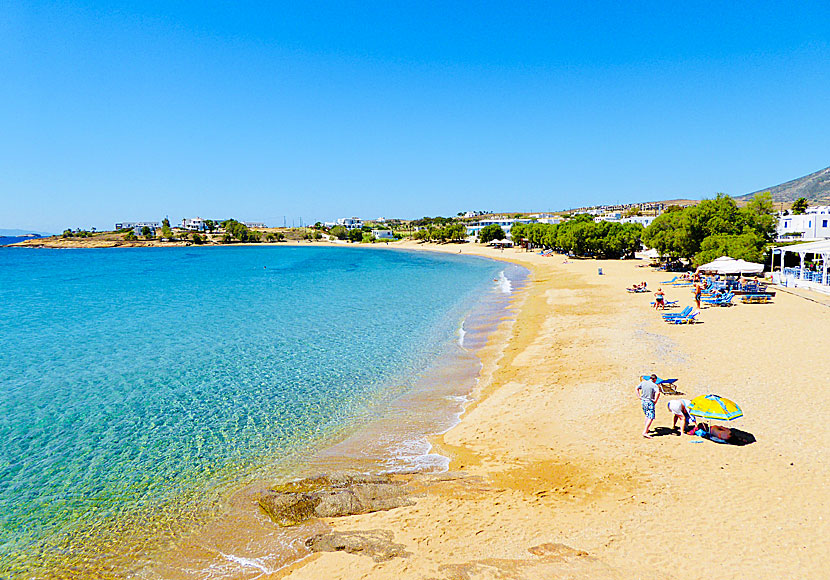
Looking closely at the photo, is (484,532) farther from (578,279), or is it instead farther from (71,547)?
(578,279)

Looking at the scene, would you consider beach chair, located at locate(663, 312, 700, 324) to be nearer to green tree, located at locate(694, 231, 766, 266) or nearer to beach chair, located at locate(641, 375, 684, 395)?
beach chair, located at locate(641, 375, 684, 395)

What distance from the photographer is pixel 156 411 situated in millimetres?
14320

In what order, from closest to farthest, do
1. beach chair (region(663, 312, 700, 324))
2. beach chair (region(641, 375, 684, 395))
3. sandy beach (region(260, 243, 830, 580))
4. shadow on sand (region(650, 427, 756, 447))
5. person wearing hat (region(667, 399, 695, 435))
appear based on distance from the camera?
sandy beach (region(260, 243, 830, 580)) → shadow on sand (region(650, 427, 756, 447)) → person wearing hat (region(667, 399, 695, 435)) → beach chair (region(641, 375, 684, 395)) → beach chair (region(663, 312, 700, 324))

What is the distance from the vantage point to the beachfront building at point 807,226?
4606cm

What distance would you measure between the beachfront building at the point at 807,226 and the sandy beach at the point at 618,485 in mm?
40445

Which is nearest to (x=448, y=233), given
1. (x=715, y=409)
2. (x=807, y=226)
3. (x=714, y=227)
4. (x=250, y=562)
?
(x=807, y=226)

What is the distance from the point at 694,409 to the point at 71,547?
12.2m

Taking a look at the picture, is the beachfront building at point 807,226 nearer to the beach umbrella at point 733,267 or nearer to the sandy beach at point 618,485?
the beach umbrella at point 733,267

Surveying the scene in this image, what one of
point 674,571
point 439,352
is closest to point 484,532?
point 674,571

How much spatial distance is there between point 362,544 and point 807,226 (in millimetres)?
60406

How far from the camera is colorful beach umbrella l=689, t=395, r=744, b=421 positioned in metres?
9.18

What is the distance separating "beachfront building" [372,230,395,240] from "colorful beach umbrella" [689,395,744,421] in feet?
554

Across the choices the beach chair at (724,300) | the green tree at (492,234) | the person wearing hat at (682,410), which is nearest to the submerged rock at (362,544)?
the person wearing hat at (682,410)

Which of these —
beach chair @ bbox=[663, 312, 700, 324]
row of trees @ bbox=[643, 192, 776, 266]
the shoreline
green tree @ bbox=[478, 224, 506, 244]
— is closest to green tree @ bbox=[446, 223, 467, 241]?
green tree @ bbox=[478, 224, 506, 244]
